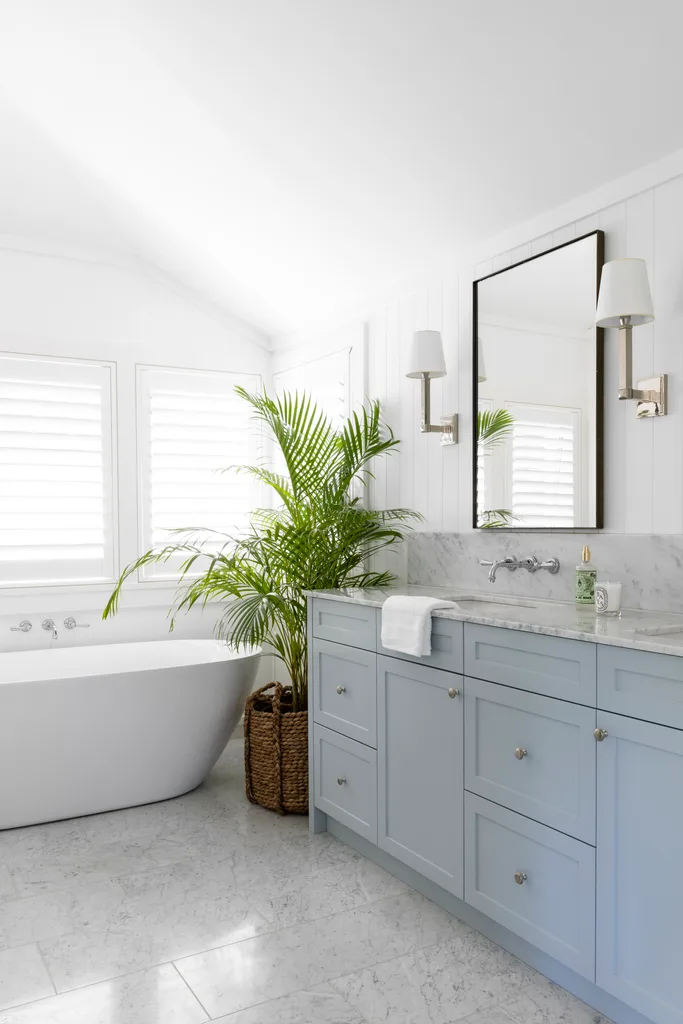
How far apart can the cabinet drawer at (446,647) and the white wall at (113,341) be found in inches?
88.7

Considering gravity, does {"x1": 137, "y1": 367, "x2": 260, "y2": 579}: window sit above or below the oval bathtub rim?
above

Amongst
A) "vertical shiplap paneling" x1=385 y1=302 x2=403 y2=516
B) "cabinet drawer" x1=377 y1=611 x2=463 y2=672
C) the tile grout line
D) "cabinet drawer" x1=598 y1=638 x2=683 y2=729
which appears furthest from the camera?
"vertical shiplap paneling" x1=385 y1=302 x2=403 y2=516

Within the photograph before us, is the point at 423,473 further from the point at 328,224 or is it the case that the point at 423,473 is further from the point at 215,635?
the point at 215,635

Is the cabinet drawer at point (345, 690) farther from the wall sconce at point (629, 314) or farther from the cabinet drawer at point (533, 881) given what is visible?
the wall sconce at point (629, 314)

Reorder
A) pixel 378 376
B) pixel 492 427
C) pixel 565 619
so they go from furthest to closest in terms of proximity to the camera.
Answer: pixel 378 376
pixel 492 427
pixel 565 619

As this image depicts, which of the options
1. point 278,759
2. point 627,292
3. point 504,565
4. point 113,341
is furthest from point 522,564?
point 113,341

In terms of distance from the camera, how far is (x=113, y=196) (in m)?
3.83

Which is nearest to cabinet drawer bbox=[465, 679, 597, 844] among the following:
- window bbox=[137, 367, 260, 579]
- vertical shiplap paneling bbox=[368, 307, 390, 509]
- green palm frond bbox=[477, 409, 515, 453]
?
green palm frond bbox=[477, 409, 515, 453]

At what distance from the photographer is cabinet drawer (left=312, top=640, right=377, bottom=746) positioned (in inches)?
108

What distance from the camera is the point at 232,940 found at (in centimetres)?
232

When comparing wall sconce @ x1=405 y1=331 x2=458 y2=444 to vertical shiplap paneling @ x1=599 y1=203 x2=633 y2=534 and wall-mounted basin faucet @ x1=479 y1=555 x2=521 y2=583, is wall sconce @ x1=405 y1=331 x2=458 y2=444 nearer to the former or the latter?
wall-mounted basin faucet @ x1=479 y1=555 x2=521 y2=583

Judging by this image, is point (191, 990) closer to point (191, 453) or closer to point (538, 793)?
point (538, 793)

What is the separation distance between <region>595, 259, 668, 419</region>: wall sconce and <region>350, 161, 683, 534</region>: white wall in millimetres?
38

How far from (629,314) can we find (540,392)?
0.54 m
